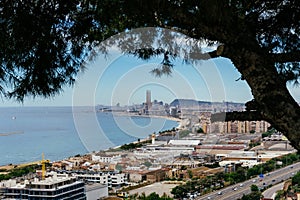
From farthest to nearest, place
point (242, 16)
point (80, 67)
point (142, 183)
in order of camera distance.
Result: point (142, 183) < point (80, 67) < point (242, 16)

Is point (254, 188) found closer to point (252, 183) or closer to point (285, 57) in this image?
point (252, 183)

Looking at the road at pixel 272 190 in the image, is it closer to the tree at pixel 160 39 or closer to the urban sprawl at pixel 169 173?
the urban sprawl at pixel 169 173

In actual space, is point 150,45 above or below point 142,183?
above

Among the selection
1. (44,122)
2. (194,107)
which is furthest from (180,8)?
(44,122)

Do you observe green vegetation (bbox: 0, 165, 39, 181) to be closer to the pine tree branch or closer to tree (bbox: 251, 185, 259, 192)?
tree (bbox: 251, 185, 259, 192)

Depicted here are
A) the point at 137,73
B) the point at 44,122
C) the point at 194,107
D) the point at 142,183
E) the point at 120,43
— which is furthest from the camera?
the point at 44,122

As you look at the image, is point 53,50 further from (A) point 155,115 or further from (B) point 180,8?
(A) point 155,115

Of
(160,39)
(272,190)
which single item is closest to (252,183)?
(272,190)
